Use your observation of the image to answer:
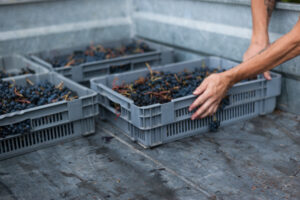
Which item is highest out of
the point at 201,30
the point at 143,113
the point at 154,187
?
the point at 201,30

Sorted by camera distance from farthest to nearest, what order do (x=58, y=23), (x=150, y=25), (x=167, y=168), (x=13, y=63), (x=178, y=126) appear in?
(x=150, y=25), (x=58, y=23), (x=13, y=63), (x=178, y=126), (x=167, y=168)

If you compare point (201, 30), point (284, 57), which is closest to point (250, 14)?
point (201, 30)

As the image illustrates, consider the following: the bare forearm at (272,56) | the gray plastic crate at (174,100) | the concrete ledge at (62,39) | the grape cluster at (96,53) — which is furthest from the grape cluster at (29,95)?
the bare forearm at (272,56)

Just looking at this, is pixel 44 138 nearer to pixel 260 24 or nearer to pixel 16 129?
pixel 16 129

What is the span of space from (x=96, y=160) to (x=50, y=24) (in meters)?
1.95

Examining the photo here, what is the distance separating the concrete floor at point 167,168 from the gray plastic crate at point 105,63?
0.75m

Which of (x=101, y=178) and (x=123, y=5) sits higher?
(x=123, y=5)

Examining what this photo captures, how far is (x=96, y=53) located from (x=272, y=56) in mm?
1974

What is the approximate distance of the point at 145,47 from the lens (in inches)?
161

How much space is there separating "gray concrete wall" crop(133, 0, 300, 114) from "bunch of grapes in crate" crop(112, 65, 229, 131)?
35 cm

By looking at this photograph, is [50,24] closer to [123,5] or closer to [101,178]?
[123,5]

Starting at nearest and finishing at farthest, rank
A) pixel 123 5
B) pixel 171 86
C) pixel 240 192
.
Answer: pixel 240 192 < pixel 171 86 < pixel 123 5

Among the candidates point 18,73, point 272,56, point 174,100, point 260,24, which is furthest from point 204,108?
point 18,73

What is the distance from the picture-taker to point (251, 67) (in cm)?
234
